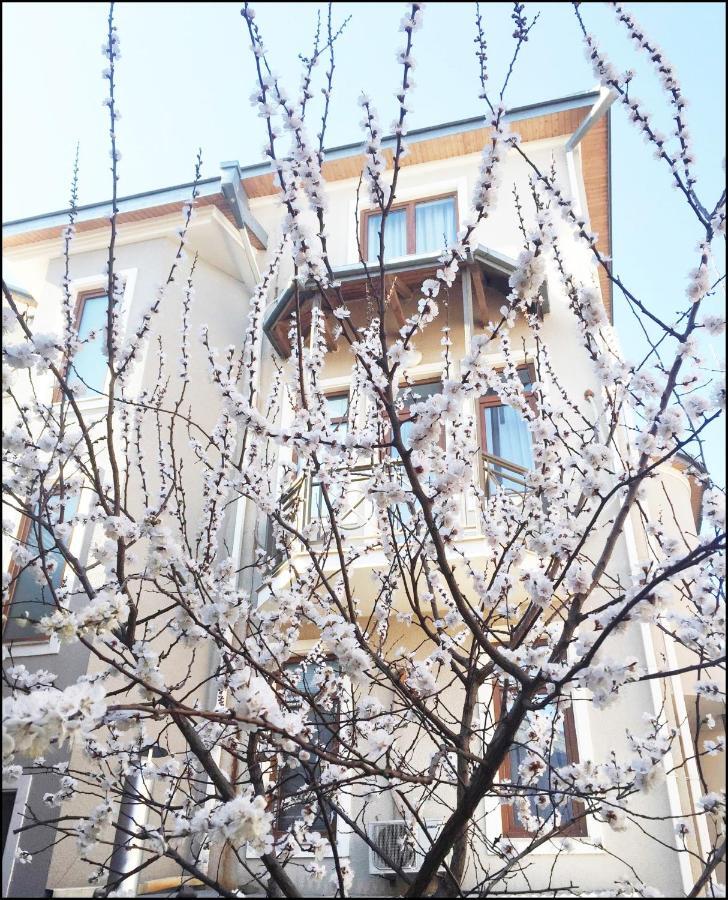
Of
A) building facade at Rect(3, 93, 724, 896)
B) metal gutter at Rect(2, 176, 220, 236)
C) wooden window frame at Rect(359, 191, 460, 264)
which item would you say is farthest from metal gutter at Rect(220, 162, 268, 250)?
wooden window frame at Rect(359, 191, 460, 264)

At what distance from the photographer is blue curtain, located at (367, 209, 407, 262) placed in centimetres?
909

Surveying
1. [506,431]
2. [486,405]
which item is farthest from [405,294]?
[506,431]

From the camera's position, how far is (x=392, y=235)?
30.5ft

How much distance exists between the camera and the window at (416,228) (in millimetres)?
8984

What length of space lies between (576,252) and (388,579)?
534 cm

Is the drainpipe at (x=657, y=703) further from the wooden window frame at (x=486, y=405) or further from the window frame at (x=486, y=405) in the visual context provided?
the wooden window frame at (x=486, y=405)

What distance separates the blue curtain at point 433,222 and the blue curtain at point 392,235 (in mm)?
188

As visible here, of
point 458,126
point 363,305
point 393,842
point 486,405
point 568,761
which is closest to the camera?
point 393,842

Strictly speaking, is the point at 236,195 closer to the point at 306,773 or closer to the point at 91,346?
the point at 91,346

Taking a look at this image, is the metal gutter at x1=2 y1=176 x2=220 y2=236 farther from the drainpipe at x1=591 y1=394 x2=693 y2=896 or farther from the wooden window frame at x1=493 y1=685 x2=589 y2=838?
the wooden window frame at x1=493 y1=685 x2=589 y2=838

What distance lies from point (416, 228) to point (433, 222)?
0.22 meters

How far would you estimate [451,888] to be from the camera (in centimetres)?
268

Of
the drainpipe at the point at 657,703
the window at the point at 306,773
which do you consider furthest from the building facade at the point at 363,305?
the window at the point at 306,773

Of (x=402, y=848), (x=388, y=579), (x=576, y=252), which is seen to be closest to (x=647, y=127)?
(x=388, y=579)
